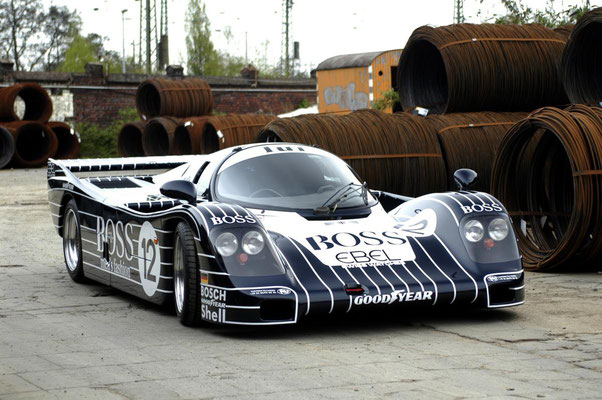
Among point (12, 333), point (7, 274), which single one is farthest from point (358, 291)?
point (7, 274)

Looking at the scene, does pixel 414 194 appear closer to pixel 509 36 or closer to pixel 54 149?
pixel 509 36

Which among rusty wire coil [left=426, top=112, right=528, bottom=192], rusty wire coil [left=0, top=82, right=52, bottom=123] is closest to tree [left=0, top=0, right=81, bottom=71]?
rusty wire coil [left=0, top=82, right=52, bottom=123]

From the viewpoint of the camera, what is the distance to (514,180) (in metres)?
11.8

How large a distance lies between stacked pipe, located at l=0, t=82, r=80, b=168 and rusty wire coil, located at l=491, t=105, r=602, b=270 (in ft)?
81.7

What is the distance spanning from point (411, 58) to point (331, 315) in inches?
402

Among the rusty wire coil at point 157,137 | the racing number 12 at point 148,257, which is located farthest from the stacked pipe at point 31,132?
the racing number 12 at point 148,257

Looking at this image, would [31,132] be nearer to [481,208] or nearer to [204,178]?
[204,178]

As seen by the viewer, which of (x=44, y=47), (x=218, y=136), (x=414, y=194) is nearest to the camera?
(x=414, y=194)

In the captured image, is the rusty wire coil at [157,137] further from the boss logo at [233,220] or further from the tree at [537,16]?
the boss logo at [233,220]

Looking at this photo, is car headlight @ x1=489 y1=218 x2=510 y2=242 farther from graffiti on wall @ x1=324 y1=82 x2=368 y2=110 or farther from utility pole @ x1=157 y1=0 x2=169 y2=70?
utility pole @ x1=157 y1=0 x2=169 y2=70

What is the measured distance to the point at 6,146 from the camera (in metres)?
34.2

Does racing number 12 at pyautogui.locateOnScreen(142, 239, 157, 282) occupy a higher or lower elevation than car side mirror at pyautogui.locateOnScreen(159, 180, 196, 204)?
lower

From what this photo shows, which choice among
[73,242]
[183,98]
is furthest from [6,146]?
[73,242]

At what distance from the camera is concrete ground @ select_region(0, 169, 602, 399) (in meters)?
5.40
